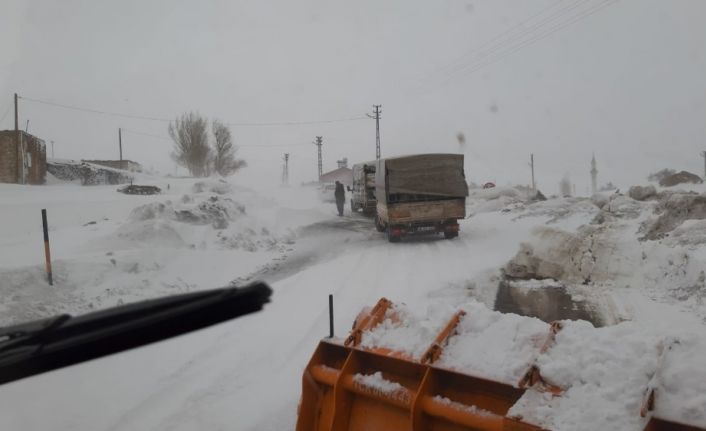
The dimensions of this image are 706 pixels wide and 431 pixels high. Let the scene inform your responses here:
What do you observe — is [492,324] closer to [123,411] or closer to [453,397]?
[453,397]

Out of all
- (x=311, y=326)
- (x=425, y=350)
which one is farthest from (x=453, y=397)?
(x=311, y=326)

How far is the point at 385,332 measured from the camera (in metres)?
4.07

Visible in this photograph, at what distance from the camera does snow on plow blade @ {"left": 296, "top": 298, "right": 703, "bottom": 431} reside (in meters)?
3.02

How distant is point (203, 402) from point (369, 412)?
2.09 m

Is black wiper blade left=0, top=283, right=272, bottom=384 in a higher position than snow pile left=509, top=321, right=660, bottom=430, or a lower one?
higher

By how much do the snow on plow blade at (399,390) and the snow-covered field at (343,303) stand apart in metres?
0.09

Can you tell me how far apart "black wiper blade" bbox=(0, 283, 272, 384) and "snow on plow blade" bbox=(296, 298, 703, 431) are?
5.30ft

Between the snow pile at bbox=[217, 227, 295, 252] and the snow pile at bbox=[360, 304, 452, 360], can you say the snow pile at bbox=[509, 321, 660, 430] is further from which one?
the snow pile at bbox=[217, 227, 295, 252]

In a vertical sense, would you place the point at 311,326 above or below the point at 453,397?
below

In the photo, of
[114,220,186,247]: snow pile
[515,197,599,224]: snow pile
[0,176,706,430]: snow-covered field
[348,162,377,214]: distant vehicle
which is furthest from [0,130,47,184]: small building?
[515,197,599,224]: snow pile

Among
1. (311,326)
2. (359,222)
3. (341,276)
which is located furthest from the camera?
(359,222)

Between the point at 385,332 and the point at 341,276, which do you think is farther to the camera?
the point at 341,276

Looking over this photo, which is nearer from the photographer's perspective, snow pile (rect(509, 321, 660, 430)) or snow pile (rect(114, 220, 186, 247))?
snow pile (rect(509, 321, 660, 430))

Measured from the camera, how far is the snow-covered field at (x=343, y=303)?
2844 millimetres
